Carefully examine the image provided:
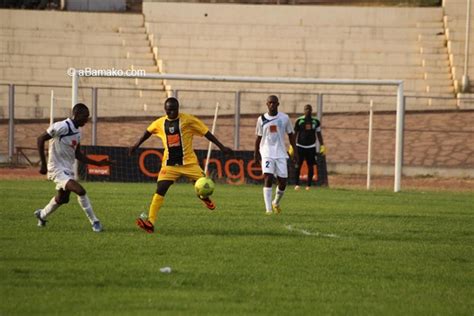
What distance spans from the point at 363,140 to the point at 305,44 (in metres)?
7.94

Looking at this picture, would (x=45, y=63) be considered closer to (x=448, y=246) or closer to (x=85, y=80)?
(x=85, y=80)

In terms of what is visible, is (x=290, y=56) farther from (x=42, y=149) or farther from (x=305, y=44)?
(x=42, y=149)

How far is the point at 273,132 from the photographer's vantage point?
18609 mm

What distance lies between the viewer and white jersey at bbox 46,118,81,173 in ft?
47.2

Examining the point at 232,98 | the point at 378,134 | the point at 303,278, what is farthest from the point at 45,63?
the point at 303,278

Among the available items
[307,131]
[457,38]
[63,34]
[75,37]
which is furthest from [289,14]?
[307,131]

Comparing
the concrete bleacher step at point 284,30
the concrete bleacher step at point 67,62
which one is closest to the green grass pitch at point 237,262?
the concrete bleacher step at point 67,62

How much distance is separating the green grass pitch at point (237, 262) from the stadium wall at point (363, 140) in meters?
13.0

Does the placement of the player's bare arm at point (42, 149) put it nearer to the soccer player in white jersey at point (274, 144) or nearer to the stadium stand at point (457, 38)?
the soccer player in white jersey at point (274, 144)

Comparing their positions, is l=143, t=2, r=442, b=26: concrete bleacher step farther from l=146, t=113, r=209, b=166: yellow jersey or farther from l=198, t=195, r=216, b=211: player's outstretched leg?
l=146, t=113, r=209, b=166: yellow jersey

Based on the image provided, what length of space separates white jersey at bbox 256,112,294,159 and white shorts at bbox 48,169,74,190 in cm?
480

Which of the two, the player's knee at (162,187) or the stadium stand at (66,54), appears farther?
the stadium stand at (66,54)

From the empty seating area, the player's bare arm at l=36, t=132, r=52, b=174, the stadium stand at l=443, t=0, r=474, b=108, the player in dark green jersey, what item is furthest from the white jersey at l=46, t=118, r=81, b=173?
the stadium stand at l=443, t=0, r=474, b=108

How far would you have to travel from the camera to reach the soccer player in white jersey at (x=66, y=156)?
14.3 m
